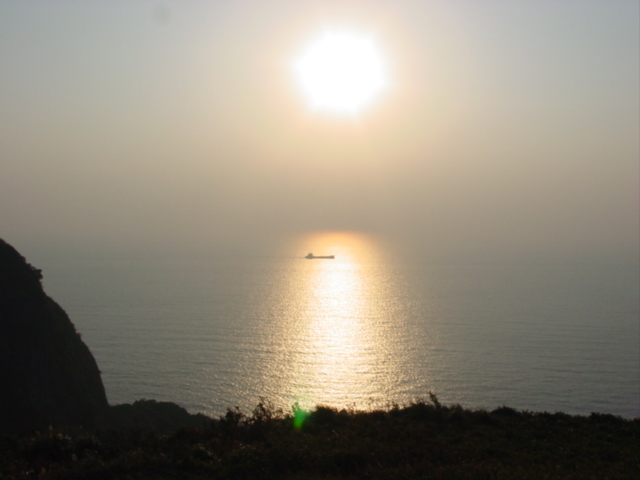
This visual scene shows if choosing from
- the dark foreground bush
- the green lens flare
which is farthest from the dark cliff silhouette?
the green lens flare

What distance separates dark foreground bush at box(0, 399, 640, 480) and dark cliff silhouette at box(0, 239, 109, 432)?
16322 mm

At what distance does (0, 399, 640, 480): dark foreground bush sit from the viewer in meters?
9.87

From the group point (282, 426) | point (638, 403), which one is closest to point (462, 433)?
point (282, 426)

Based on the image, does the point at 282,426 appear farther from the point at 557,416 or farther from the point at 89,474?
the point at 557,416

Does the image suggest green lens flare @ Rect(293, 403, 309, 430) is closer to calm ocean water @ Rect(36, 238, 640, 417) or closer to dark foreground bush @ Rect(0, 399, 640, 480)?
dark foreground bush @ Rect(0, 399, 640, 480)

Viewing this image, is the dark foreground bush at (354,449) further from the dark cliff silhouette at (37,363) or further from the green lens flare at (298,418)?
the dark cliff silhouette at (37,363)

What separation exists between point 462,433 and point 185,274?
7595 inches

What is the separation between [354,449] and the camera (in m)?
11.0

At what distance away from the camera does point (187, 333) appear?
80750mm

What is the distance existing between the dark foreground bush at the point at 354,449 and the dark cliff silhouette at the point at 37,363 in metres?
16.3

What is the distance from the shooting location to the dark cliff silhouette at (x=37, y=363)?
1053 inches

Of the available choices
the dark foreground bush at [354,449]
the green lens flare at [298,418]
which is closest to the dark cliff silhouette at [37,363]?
the dark foreground bush at [354,449]

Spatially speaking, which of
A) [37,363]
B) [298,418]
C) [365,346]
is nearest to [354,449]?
[298,418]

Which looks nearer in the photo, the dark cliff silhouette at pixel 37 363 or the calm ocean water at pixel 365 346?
the dark cliff silhouette at pixel 37 363
